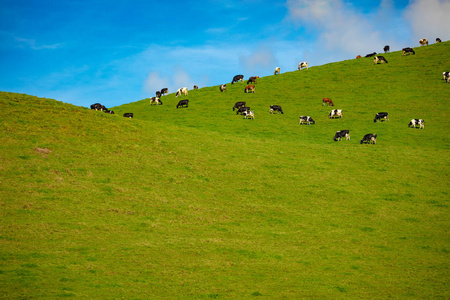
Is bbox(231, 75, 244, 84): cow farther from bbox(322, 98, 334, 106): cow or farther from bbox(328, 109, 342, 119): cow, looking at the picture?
bbox(328, 109, 342, 119): cow

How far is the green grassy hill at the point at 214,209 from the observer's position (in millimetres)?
14641

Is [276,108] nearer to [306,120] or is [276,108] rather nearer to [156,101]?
[306,120]

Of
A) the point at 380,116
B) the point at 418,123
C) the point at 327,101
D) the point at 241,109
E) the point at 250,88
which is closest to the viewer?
the point at 418,123

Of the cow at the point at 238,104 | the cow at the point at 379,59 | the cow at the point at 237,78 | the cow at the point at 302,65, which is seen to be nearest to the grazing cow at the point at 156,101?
the cow at the point at 238,104

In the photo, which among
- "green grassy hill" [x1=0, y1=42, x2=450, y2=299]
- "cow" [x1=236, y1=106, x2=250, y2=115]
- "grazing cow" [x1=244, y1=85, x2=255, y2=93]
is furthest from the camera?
"grazing cow" [x1=244, y1=85, x2=255, y2=93]

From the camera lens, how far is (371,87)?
187ft

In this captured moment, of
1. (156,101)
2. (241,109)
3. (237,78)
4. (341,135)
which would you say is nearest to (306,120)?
(341,135)

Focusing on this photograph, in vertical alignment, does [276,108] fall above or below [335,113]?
above

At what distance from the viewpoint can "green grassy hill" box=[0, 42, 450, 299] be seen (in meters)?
14.6

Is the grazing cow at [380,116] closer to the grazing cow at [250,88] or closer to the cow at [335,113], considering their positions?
the cow at [335,113]

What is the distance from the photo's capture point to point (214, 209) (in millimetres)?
22094

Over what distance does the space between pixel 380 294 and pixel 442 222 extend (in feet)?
33.7

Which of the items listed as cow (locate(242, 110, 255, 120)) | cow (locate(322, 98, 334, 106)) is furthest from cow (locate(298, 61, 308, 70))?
cow (locate(242, 110, 255, 120))

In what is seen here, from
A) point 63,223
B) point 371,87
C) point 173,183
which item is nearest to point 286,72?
point 371,87
